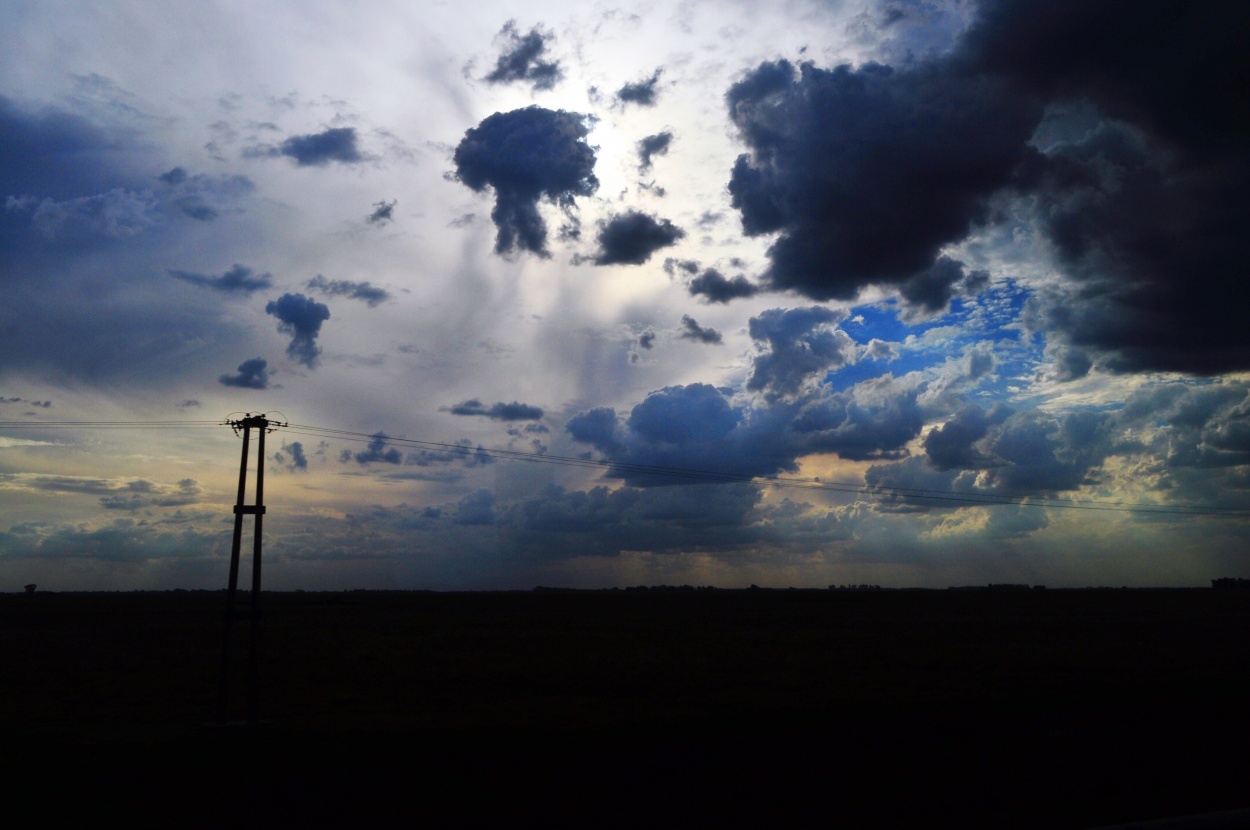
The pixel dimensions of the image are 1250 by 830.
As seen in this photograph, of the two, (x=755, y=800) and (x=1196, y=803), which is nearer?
(x=1196, y=803)

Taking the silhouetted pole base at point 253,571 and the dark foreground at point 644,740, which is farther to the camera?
the silhouetted pole base at point 253,571

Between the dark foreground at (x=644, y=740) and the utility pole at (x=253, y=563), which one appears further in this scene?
the utility pole at (x=253, y=563)

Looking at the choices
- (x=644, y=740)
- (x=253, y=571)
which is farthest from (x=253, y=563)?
(x=644, y=740)

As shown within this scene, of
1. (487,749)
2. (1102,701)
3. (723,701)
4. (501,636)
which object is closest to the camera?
(487,749)

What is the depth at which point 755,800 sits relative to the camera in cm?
1480

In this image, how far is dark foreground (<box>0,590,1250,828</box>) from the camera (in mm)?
14562

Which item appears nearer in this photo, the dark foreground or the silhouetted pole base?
the dark foreground

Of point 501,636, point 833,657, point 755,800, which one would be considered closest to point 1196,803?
point 755,800

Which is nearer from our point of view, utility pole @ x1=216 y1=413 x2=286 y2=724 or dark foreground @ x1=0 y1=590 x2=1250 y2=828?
dark foreground @ x1=0 y1=590 x2=1250 y2=828

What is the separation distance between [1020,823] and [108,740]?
21.7 meters

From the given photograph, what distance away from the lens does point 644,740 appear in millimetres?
20797

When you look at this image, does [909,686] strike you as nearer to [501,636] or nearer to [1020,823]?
[1020,823]

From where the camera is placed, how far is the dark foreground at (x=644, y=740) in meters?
14.6

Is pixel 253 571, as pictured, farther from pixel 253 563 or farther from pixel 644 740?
pixel 644 740
